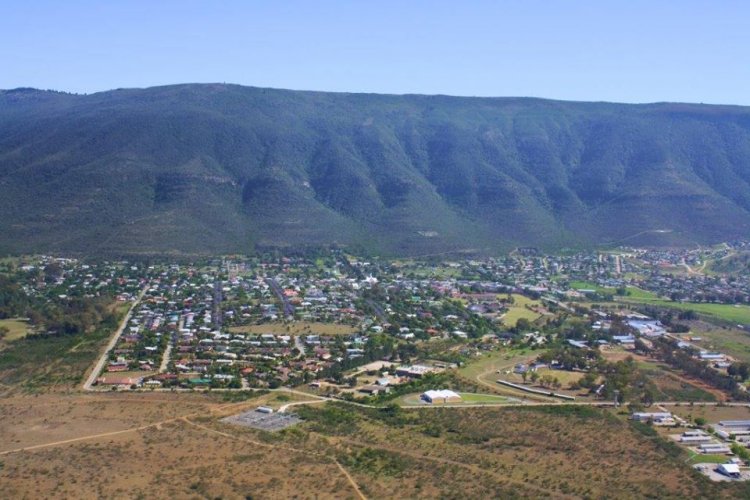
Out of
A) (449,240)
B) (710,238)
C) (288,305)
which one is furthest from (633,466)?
(710,238)

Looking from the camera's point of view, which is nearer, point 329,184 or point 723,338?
point 723,338

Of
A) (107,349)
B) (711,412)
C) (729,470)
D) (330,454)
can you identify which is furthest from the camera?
(107,349)

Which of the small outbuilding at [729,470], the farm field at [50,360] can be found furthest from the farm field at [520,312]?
the small outbuilding at [729,470]

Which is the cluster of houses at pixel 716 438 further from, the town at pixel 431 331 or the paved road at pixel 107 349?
the paved road at pixel 107 349

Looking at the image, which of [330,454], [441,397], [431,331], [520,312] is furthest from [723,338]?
[330,454]

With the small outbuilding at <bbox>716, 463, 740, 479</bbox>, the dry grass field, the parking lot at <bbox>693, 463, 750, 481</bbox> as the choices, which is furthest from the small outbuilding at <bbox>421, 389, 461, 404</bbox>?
the small outbuilding at <bbox>716, 463, 740, 479</bbox>

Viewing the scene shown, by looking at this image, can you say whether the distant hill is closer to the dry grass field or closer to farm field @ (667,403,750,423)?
the dry grass field

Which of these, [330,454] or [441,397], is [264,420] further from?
[441,397]
